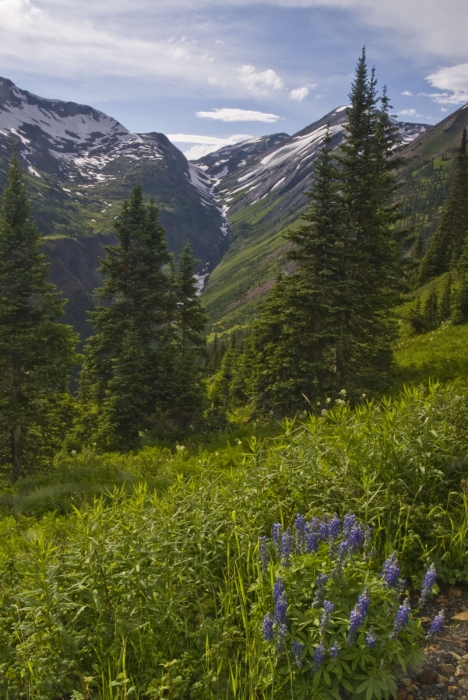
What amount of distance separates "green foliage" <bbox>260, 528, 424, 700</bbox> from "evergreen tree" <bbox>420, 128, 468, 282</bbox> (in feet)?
159

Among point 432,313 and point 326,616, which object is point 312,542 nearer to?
point 326,616

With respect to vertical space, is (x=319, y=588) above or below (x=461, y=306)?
below

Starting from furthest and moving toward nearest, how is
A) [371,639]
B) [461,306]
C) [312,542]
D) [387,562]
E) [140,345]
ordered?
1. [140,345]
2. [461,306]
3. [312,542]
4. [387,562]
5. [371,639]

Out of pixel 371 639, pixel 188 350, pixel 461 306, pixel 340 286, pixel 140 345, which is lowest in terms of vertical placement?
pixel 188 350

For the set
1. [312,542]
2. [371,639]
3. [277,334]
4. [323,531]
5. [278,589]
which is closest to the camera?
[371,639]

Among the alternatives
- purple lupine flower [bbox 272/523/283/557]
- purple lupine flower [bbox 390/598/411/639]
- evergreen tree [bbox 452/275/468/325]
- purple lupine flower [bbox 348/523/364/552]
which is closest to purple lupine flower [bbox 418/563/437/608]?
purple lupine flower [bbox 390/598/411/639]

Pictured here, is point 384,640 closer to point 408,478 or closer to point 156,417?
point 408,478

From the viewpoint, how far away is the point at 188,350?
24219 mm

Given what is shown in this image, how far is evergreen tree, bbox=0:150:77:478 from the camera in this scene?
55.5 feet

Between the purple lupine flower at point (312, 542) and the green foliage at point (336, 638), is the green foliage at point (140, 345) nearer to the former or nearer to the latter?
the purple lupine flower at point (312, 542)

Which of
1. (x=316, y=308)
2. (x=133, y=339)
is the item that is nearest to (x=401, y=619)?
(x=316, y=308)

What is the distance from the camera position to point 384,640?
2.59 m

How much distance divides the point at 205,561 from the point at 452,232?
172 ft

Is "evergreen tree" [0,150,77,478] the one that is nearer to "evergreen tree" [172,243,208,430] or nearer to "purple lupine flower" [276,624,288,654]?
"evergreen tree" [172,243,208,430]
